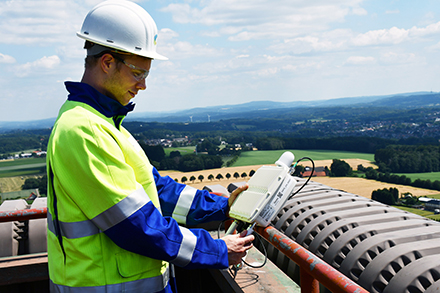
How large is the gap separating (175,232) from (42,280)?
3.72m

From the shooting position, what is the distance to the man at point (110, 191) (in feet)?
7.03

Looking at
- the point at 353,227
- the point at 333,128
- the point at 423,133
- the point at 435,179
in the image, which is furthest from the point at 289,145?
the point at 353,227

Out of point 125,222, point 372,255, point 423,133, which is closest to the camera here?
point 125,222

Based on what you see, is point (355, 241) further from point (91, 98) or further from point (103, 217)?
point (91, 98)

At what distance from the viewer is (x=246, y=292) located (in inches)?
158

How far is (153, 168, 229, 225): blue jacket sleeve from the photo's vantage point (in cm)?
334

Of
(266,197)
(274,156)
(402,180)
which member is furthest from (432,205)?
(266,197)

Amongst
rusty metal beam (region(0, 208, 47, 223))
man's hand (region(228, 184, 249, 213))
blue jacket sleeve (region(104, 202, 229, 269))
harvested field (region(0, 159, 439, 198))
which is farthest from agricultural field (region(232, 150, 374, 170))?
blue jacket sleeve (region(104, 202, 229, 269))

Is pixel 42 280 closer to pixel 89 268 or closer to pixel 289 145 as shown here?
pixel 89 268

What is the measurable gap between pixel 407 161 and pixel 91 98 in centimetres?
8046

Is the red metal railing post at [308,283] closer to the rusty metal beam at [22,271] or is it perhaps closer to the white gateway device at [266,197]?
the white gateway device at [266,197]

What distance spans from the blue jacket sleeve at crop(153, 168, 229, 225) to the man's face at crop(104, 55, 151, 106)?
3.21 ft

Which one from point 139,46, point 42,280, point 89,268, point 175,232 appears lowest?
point 42,280

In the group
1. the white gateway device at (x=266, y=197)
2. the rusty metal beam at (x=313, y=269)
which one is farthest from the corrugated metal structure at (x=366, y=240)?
the white gateway device at (x=266, y=197)
